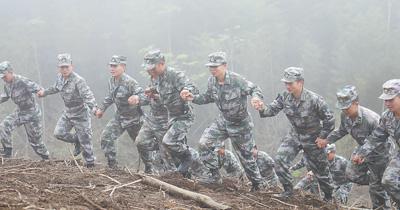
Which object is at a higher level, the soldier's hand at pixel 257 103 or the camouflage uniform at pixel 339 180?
the soldier's hand at pixel 257 103

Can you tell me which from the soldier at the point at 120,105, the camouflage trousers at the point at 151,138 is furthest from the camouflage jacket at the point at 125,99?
the camouflage trousers at the point at 151,138

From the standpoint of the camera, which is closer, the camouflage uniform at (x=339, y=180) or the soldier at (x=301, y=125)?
the soldier at (x=301, y=125)

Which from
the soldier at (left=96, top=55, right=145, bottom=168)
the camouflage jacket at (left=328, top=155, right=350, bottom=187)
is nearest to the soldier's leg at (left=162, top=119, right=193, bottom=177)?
the soldier at (left=96, top=55, right=145, bottom=168)

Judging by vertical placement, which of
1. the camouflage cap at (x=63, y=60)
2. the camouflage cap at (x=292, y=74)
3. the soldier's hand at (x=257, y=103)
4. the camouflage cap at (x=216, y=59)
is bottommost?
the soldier's hand at (x=257, y=103)

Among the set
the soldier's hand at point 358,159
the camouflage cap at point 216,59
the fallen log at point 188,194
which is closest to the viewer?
the fallen log at point 188,194

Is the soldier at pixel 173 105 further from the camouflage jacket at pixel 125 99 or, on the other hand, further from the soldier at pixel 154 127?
the camouflage jacket at pixel 125 99

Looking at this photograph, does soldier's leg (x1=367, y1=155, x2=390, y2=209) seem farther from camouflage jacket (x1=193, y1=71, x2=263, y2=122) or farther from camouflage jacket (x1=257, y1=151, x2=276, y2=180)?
camouflage jacket (x1=257, y1=151, x2=276, y2=180)

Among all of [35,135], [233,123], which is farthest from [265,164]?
[35,135]

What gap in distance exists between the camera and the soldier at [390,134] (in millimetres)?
6848

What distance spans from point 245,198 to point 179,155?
1745mm

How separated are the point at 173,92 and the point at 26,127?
4165 millimetres

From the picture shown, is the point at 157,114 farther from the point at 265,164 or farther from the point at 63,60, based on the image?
the point at 265,164

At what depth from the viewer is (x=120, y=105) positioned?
33.2 ft

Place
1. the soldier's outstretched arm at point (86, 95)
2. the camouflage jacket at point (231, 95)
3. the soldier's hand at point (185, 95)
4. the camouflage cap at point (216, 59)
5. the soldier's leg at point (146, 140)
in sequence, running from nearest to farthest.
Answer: the soldier's hand at point (185, 95)
the camouflage cap at point (216, 59)
the camouflage jacket at point (231, 95)
the soldier's leg at point (146, 140)
the soldier's outstretched arm at point (86, 95)
